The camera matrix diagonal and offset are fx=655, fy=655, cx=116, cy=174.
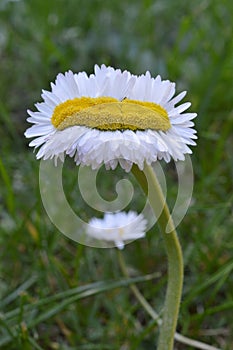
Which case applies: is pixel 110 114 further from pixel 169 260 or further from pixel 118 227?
pixel 118 227

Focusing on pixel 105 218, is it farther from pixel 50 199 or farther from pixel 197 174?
pixel 197 174

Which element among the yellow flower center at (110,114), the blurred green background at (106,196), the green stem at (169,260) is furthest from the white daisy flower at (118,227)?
the yellow flower center at (110,114)

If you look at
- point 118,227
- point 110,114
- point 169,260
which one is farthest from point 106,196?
point 110,114

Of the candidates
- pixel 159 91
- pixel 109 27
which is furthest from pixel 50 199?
pixel 109 27

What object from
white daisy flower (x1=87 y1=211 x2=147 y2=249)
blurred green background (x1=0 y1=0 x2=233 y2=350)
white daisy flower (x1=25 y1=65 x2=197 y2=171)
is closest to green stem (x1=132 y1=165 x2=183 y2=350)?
white daisy flower (x1=25 y1=65 x2=197 y2=171)

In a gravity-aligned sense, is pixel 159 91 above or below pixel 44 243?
above

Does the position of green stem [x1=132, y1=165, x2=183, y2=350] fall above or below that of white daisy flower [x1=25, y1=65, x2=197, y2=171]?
below

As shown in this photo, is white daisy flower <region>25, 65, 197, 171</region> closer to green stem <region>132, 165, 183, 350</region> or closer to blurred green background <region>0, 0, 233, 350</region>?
green stem <region>132, 165, 183, 350</region>
